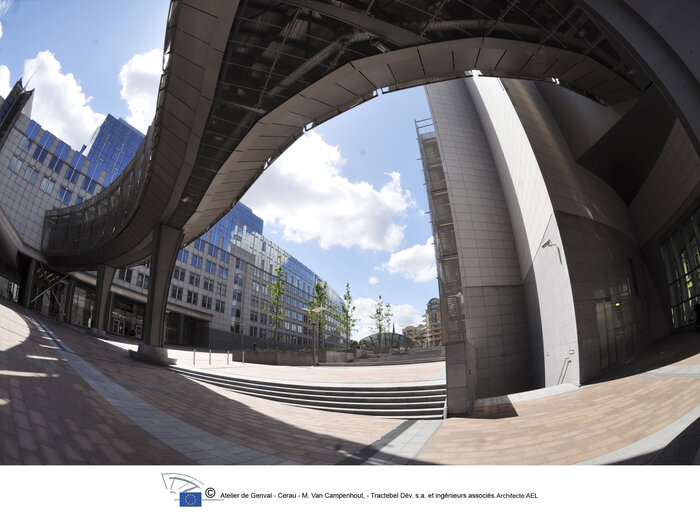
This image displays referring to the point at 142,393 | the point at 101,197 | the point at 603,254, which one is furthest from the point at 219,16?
the point at 101,197

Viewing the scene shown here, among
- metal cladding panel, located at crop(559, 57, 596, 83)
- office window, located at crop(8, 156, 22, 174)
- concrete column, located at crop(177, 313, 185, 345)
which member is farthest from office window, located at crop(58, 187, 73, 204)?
metal cladding panel, located at crop(559, 57, 596, 83)

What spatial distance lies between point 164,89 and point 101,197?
1629 centimetres

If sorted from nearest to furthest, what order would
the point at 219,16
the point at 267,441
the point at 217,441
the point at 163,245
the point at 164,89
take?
the point at 217,441 → the point at 267,441 → the point at 219,16 → the point at 164,89 → the point at 163,245

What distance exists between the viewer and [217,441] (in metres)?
2.79

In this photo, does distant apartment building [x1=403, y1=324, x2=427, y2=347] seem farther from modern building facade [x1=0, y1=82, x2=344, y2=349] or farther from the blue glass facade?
the blue glass facade

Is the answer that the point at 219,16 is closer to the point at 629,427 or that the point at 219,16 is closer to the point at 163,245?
the point at 629,427

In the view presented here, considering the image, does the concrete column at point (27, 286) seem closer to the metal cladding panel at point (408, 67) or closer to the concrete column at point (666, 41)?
the metal cladding panel at point (408, 67)

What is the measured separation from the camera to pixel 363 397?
6688 mm

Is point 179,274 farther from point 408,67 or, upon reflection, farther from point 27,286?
point 408,67

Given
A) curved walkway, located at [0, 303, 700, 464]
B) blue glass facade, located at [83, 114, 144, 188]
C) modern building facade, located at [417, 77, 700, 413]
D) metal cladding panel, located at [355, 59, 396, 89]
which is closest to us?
curved walkway, located at [0, 303, 700, 464]

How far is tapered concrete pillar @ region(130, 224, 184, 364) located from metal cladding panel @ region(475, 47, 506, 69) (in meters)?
13.5

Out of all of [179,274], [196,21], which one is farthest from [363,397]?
[179,274]

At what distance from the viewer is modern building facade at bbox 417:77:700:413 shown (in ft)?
14.2
